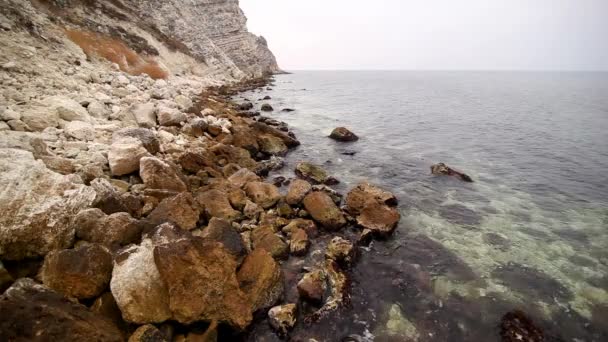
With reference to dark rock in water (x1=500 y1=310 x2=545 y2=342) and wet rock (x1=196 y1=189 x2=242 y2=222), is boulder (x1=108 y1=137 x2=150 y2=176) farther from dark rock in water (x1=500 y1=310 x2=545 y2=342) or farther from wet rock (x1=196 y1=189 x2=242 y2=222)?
dark rock in water (x1=500 y1=310 x2=545 y2=342)

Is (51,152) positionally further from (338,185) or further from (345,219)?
(338,185)

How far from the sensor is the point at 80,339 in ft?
16.4

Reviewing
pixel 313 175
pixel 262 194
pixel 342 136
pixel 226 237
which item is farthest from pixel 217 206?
pixel 342 136

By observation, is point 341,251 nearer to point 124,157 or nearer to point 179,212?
point 179,212

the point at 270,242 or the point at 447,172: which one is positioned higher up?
the point at 270,242


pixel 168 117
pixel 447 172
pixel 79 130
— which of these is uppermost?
pixel 79 130

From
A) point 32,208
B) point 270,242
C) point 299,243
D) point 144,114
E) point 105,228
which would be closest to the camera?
point 32,208

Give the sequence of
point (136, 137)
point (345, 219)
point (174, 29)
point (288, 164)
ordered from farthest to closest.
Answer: point (174, 29) < point (288, 164) < point (136, 137) < point (345, 219)

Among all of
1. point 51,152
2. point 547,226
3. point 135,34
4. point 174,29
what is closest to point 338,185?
point 547,226

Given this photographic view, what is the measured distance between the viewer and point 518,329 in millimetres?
7609

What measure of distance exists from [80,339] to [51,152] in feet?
25.7

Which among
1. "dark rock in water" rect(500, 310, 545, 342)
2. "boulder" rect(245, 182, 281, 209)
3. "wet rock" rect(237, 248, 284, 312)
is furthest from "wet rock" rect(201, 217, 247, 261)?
"dark rock in water" rect(500, 310, 545, 342)

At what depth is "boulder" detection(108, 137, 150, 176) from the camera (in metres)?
10.9

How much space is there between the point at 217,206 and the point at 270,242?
252 cm
